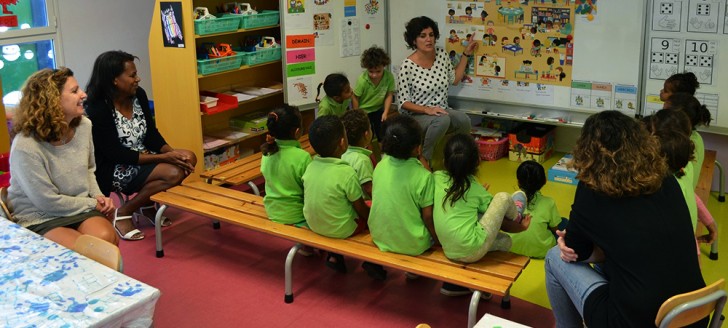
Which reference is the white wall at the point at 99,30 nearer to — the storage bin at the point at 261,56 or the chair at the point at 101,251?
the storage bin at the point at 261,56

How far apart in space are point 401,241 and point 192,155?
79.5 inches

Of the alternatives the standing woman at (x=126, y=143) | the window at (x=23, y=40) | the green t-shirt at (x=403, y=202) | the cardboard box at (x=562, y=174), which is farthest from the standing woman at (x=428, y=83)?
the window at (x=23, y=40)

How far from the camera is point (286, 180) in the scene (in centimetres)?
403

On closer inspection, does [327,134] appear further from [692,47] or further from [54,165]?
[692,47]

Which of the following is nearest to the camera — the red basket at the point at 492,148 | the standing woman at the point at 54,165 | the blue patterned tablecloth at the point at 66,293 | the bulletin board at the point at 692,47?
the blue patterned tablecloth at the point at 66,293

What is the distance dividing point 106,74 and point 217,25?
35.8 inches

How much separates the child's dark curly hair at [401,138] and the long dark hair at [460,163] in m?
0.19

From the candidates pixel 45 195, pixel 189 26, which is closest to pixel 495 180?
pixel 189 26

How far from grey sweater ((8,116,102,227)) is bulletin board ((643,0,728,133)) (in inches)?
145

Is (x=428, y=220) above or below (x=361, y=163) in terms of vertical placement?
below

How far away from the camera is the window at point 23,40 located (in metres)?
5.89

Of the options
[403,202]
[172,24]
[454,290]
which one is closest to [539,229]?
[454,290]

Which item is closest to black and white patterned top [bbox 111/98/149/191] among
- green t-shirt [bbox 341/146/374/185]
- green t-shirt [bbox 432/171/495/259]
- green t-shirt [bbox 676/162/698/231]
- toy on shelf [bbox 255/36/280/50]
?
toy on shelf [bbox 255/36/280/50]

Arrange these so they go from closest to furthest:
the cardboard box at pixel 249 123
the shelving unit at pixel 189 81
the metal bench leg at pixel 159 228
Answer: the metal bench leg at pixel 159 228
the shelving unit at pixel 189 81
the cardboard box at pixel 249 123
